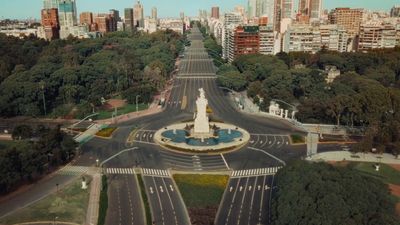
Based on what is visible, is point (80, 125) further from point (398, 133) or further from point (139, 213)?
point (398, 133)

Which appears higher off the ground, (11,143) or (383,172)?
(11,143)

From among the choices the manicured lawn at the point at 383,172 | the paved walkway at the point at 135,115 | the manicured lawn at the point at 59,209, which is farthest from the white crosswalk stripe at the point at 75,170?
the manicured lawn at the point at 383,172

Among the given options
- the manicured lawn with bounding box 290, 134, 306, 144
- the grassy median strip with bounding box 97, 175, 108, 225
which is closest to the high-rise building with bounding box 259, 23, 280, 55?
the manicured lawn with bounding box 290, 134, 306, 144

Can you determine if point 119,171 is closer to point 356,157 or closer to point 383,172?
point 356,157

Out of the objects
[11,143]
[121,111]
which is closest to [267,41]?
[121,111]

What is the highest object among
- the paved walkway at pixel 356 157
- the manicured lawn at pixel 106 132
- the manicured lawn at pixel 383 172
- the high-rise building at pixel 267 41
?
the high-rise building at pixel 267 41

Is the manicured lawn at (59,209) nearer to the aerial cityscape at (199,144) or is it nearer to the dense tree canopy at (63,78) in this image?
the aerial cityscape at (199,144)

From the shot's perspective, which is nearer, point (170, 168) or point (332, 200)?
point (332, 200)
